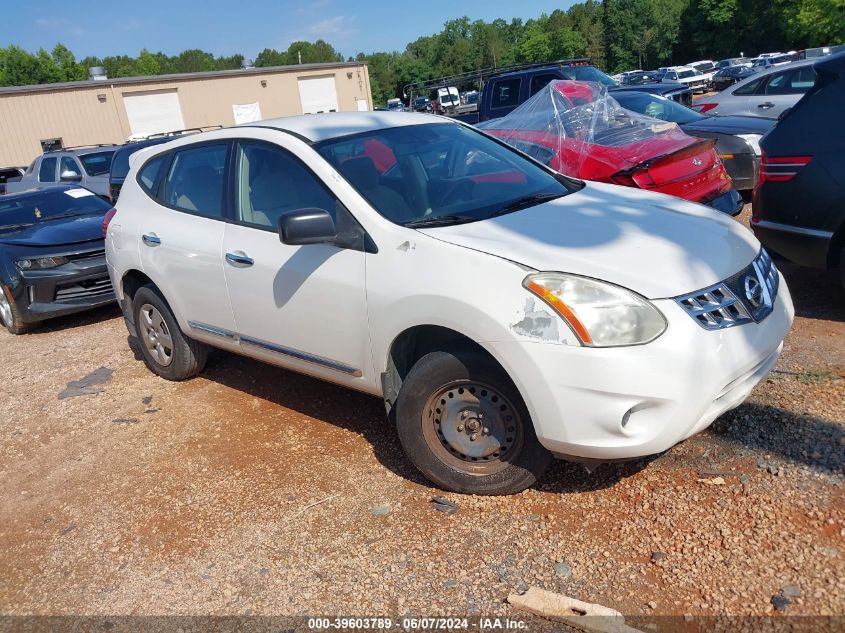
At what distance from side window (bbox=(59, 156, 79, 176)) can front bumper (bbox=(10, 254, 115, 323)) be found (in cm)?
760

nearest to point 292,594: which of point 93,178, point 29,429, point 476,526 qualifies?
point 476,526

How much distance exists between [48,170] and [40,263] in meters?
8.30

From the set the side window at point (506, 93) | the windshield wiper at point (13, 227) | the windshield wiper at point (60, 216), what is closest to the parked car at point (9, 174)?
the windshield wiper at point (60, 216)

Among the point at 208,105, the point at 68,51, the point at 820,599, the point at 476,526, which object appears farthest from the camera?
the point at 68,51

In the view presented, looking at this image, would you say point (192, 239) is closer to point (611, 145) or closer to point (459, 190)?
point (459, 190)

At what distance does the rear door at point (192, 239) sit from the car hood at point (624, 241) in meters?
1.64

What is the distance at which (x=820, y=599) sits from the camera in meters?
2.56

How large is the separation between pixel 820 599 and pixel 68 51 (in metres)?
107

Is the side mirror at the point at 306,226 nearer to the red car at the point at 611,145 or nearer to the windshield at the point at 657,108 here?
the red car at the point at 611,145

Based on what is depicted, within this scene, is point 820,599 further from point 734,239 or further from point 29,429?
point 29,429

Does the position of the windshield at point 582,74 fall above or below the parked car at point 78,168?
above

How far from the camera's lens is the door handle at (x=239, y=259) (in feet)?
13.5

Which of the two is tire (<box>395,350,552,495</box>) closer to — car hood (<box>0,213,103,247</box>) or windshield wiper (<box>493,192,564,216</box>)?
windshield wiper (<box>493,192,564,216</box>)

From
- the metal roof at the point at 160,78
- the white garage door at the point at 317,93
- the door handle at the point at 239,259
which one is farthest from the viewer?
the white garage door at the point at 317,93
